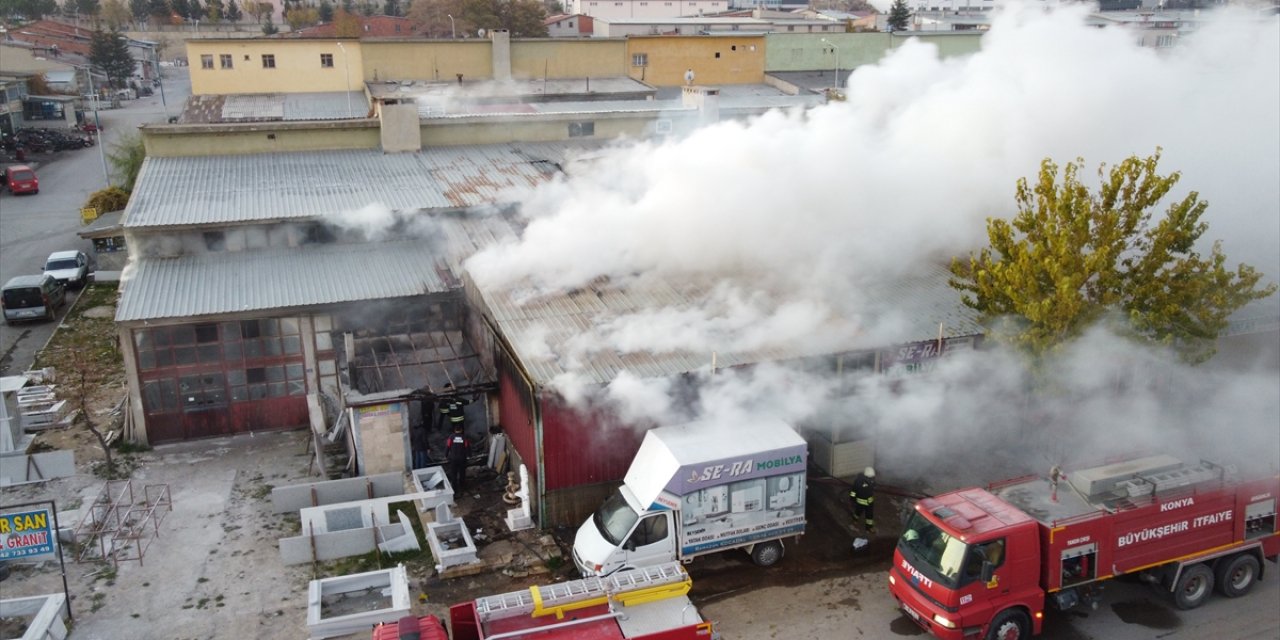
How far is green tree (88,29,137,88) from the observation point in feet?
228

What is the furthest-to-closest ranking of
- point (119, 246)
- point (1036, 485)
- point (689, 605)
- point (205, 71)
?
point (205, 71), point (119, 246), point (1036, 485), point (689, 605)

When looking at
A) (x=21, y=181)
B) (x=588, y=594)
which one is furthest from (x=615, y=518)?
(x=21, y=181)

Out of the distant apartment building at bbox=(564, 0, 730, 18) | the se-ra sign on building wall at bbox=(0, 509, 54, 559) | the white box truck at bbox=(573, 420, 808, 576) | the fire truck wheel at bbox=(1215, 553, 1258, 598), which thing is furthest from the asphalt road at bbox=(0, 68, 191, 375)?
the distant apartment building at bbox=(564, 0, 730, 18)

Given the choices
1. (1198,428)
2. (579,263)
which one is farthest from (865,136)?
(1198,428)

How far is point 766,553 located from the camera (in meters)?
13.5

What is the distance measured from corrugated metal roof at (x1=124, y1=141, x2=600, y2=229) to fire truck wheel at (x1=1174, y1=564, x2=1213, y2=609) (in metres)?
14.8

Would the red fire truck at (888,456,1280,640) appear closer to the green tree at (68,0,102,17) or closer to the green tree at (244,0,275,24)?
the green tree at (244,0,275,24)

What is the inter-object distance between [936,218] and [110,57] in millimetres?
71142

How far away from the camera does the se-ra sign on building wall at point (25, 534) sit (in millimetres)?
12445

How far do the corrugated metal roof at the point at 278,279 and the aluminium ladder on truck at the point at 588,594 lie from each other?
8.76m

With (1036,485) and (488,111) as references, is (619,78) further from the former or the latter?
(1036,485)

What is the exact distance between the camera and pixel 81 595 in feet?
42.0

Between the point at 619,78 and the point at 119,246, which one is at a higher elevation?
the point at 619,78

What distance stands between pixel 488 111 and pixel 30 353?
561 inches
